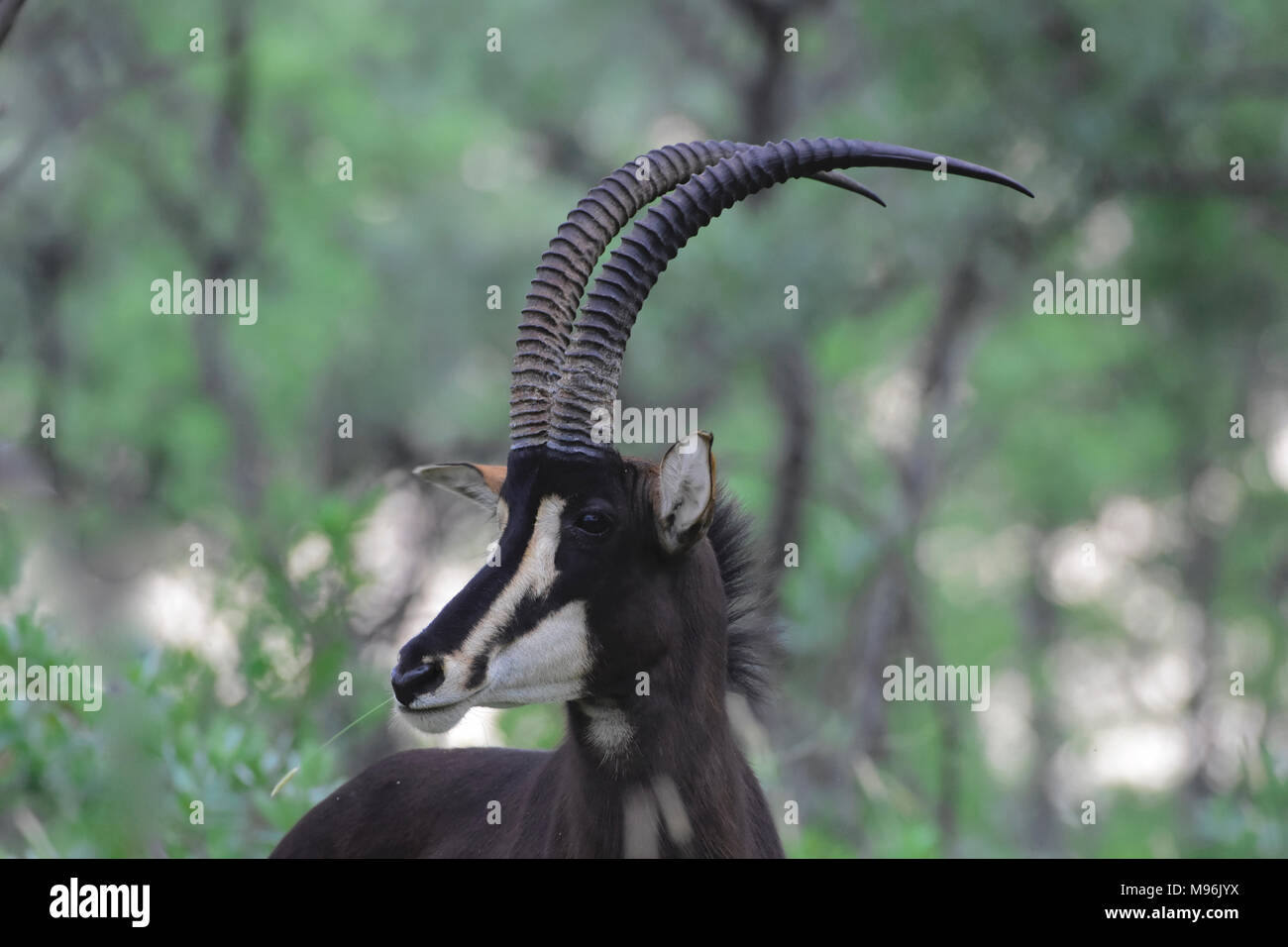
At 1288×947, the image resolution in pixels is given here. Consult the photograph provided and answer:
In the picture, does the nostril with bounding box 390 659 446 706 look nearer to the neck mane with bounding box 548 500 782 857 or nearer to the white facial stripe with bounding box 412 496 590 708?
the white facial stripe with bounding box 412 496 590 708

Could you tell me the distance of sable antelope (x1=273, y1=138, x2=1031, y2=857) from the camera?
504cm

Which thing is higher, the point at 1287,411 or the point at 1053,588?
the point at 1287,411

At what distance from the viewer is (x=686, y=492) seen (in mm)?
5184

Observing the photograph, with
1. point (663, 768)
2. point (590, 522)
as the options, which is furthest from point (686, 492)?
point (663, 768)

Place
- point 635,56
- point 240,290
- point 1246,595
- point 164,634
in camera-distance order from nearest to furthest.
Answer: point 164,634, point 240,290, point 635,56, point 1246,595

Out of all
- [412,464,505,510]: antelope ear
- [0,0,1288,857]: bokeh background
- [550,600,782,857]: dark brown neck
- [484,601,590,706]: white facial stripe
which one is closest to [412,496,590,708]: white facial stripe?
[484,601,590,706]: white facial stripe

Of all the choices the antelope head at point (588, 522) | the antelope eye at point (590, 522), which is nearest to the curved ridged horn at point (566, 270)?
the antelope head at point (588, 522)

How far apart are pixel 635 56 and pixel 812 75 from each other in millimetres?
3611

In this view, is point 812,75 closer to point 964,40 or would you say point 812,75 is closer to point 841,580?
point 964,40

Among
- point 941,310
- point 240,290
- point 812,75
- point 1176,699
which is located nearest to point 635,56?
point 812,75

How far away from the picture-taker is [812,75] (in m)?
26.5

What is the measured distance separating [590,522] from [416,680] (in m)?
0.78

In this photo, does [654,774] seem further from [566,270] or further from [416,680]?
[566,270]

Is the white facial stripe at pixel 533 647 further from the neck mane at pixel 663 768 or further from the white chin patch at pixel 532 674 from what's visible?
the neck mane at pixel 663 768
